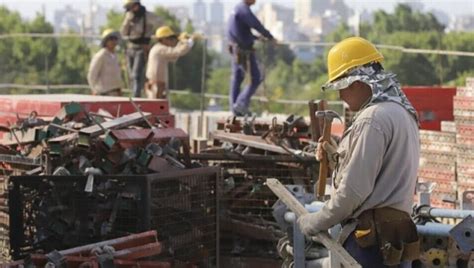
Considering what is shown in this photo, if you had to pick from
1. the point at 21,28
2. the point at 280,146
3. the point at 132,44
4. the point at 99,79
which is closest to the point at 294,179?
the point at 280,146

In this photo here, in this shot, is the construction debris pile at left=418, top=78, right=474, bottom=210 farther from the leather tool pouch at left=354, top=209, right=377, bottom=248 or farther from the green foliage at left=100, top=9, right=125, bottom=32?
the green foliage at left=100, top=9, right=125, bottom=32

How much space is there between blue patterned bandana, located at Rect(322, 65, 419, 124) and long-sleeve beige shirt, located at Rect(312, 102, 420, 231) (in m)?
0.05

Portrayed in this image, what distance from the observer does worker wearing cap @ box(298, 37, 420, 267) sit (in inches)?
263

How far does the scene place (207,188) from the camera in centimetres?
953

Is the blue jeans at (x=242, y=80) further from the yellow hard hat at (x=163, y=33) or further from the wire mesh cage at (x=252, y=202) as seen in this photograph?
the wire mesh cage at (x=252, y=202)

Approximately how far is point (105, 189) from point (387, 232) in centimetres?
273

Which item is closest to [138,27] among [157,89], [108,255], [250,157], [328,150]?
[157,89]

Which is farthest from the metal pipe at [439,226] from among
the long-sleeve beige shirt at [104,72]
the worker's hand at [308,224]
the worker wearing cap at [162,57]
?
the worker wearing cap at [162,57]

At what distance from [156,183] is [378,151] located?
2651mm

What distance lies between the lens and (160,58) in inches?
714

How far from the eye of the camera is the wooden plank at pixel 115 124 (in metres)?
9.51

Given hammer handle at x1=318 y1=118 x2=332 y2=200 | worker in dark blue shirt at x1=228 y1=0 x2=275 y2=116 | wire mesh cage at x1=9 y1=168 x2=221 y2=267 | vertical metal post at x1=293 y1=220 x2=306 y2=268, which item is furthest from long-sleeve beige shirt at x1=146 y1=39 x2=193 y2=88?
vertical metal post at x1=293 y1=220 x2=306 y2=268

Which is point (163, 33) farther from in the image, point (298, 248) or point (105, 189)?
point (298, 248)

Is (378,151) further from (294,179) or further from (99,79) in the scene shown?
(99,79)
